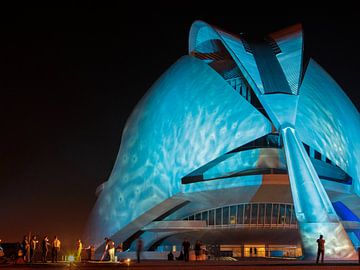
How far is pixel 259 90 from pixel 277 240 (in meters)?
13.4

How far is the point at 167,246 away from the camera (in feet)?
119

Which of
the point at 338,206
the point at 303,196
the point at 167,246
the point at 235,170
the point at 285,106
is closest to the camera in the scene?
the point at 303,196

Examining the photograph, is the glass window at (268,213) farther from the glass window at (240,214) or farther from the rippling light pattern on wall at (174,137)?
the rippling light pattern on wall at (174,137)

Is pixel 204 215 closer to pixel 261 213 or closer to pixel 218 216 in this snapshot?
pixel 218 216

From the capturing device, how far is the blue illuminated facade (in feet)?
96.9

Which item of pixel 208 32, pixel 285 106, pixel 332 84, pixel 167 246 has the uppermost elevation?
pixel 208 32

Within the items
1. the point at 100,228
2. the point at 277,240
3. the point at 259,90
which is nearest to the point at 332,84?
the point at 259,90

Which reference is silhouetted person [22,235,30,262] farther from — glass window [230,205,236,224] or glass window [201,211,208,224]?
glass window [230,205,236,224]

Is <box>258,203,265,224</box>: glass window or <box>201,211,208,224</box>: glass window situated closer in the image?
<box>258,203,265,224</box>: glass window

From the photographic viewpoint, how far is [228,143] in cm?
2952

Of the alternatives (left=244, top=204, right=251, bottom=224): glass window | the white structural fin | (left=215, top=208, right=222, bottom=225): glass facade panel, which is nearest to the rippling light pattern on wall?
the white structural fin

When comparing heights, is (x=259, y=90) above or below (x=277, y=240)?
above

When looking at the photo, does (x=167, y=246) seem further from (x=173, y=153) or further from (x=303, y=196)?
(x=303, y=196)

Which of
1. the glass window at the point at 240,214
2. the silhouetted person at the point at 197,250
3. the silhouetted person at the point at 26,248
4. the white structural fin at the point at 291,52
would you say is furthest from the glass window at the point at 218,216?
the silhouetted person at the point at 26,248
